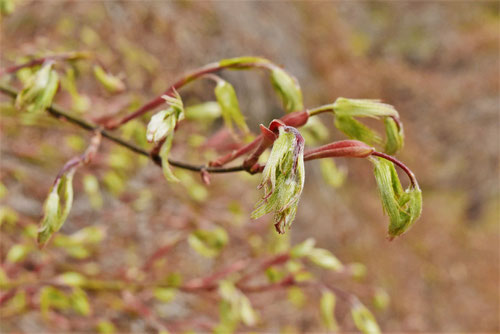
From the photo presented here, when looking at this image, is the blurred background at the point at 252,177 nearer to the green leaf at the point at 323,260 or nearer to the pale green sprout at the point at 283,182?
the green leaf at the point at 323,260

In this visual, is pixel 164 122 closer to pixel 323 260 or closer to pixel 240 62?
pixel 240 62

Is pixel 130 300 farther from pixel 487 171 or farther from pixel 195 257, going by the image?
pixel 487 171

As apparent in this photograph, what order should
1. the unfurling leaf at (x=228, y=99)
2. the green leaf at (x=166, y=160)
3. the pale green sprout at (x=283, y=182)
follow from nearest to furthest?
1. the pale green sprout at (x=283, y=182)
2. the green leaf at (x=166, y=160)
3. the unfurling leaf at (x=228, y=99)

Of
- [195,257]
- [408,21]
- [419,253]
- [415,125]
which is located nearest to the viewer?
[195,257]

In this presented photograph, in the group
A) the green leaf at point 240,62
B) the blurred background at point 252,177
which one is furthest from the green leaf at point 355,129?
the blurred background at point 252,177

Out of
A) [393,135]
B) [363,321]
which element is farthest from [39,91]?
[363,321]

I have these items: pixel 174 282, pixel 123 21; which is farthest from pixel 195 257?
pixel 123 21
